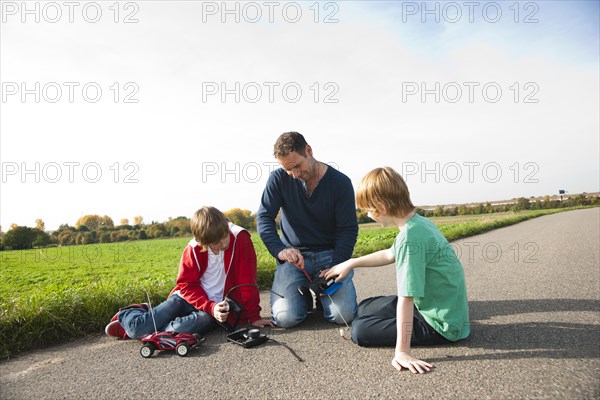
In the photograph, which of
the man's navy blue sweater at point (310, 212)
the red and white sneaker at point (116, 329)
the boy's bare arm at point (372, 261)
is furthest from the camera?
the man's navy blue sweater at point (310, 212)

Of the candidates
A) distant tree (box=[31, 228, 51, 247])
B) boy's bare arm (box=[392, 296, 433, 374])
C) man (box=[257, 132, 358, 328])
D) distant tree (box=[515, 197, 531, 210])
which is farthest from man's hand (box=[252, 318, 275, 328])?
distant tree (box=[515, 197, 531, 210])

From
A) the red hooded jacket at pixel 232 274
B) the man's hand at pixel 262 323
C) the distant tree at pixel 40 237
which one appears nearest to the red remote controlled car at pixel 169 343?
the red hooded jacket at pixel 232 274

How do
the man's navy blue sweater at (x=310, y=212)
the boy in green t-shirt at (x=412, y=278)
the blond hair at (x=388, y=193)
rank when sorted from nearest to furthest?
1. the boy in green t-shirt at (x=412, y=278)
2. the blond hair at (x=388, y=193)
3. the man's navy blue sweater at (x=310, y=212)

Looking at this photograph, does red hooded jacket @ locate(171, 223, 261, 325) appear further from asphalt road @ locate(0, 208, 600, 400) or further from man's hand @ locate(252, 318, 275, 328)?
asphalt road @ locate(0, 208, 600, 400)

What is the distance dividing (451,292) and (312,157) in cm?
206

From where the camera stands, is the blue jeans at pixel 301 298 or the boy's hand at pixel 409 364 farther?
the blue jeans at pixel 301 298

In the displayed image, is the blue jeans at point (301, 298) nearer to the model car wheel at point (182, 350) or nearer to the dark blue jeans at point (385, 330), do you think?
the dark blue jeans at point (385, 330)

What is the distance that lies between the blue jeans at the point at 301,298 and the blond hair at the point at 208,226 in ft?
2.66

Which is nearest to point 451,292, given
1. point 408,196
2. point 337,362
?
point 408,196

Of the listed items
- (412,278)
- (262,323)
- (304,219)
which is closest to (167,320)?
(262,323)

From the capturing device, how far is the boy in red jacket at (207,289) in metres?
3.57

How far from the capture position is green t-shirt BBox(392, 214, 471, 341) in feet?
9.03

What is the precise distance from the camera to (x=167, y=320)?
3.68 m

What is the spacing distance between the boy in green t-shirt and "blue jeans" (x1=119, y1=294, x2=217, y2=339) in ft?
4.62
